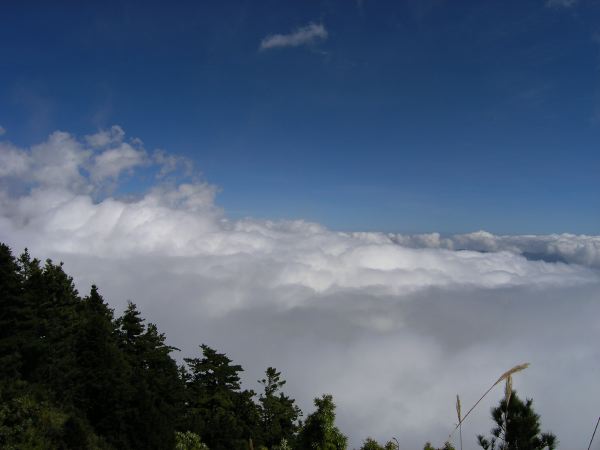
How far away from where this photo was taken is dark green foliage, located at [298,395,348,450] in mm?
16656

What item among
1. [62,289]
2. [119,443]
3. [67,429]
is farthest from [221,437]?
[62,289]

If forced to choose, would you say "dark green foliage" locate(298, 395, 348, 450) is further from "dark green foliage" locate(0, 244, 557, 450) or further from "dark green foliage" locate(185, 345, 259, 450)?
"dark green foliage" locate(185, 345, 259, 450)

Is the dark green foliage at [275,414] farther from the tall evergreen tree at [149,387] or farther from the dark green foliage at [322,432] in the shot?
the dark green foliage at [322,432]

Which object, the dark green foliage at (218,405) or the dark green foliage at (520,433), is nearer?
the dark green foliage at (520,433)

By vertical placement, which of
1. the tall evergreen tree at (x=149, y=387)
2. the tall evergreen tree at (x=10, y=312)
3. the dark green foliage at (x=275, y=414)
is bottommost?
the dark green foliage at (x=275, y=414)

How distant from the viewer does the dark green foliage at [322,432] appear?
656 inches

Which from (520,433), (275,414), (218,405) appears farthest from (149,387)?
(520,433)

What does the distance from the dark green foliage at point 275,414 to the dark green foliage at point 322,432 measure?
32.8 metres

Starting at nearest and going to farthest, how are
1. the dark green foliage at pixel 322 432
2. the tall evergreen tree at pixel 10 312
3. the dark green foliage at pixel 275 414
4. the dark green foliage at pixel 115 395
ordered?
the dark green foliage at pixel 322 432
the dark green foliage at pixel 115 395
the tall evergreen tree at pixel 10 312
the dark green foliage at pixel 275 414

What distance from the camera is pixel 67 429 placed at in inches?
920

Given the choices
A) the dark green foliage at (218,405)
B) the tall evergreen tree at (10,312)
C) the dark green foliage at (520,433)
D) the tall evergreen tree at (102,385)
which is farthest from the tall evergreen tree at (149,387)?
the dark green foliage at (520,433)

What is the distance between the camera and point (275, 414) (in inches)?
1962

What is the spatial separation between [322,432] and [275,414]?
1451 inches

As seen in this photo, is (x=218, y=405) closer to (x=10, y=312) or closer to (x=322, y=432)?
(x=10, y=312)
